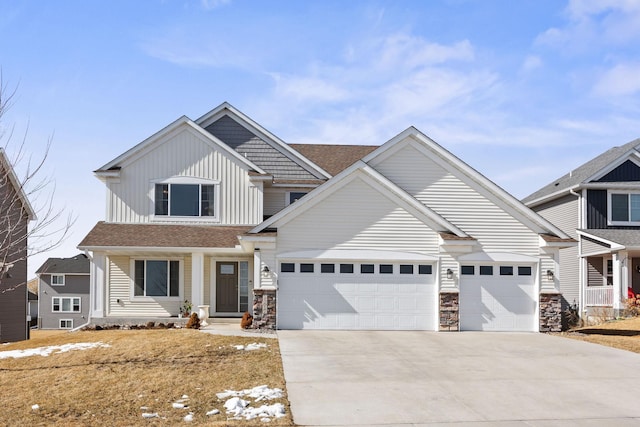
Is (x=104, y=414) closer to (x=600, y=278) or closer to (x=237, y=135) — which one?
(x=237, y=135)

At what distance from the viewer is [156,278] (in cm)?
2331

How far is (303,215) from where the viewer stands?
20203 millimetres

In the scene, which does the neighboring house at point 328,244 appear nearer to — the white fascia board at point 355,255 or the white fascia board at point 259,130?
the white fascia board at point 355,255

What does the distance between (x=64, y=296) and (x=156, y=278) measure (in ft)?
114

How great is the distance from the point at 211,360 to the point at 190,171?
10.8m

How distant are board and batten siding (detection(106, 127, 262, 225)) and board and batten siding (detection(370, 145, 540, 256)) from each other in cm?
536

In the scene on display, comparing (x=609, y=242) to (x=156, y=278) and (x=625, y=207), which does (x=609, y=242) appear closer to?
(x=625, y=207)

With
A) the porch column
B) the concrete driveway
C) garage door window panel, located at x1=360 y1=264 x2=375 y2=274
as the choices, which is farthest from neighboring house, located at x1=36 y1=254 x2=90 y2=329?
the concrete driveway

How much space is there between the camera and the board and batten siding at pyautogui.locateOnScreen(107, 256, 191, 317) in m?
23.1

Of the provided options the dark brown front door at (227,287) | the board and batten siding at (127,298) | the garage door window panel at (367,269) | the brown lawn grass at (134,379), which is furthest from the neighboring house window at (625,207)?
the brown lawn grass at (134,379)

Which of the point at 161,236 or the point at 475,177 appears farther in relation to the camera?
the point at 161,236

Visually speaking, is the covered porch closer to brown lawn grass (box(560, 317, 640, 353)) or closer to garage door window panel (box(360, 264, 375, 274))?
brown lawn grass (box(560, 317, 640, 353))

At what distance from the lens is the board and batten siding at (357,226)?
2016cm

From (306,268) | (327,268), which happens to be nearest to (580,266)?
(327,268)
